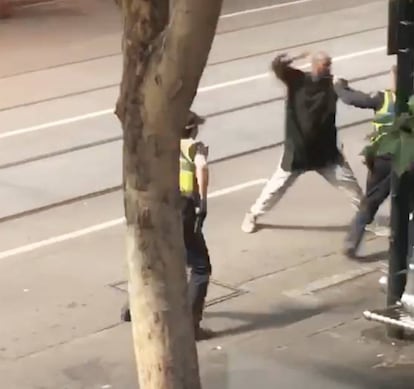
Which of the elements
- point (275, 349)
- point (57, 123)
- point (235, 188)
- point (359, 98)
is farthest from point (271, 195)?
point (57, 123)

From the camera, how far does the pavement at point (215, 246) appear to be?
27.3 feet

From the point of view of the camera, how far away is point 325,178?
1102 cm

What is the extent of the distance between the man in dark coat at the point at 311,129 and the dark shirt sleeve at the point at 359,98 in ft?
0.31

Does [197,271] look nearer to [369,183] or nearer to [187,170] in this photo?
[187,170]

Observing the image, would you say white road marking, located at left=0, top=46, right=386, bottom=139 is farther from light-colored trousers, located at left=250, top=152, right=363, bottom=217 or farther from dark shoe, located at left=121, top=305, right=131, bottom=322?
dark shoe, located at left=121, top=305, right=131, bottom=322

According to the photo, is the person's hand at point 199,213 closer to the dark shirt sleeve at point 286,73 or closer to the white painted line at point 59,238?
the dark shirt sleeve at point 286,73

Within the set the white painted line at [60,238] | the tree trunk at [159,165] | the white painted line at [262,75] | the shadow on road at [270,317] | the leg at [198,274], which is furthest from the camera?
the white painted line at [262,75]

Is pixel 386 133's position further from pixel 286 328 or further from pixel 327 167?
pixel 327 167

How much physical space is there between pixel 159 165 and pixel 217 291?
14.9 feet

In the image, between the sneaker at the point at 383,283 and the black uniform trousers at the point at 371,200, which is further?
the black uniform trousers at the point at 371,200

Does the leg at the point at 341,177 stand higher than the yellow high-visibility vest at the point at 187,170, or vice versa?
the yellow high-visibility vest at the point at 187,170

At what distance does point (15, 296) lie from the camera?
9672 mm

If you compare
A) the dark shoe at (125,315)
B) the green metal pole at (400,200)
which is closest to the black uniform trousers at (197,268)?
the dark shoe at (125,315)

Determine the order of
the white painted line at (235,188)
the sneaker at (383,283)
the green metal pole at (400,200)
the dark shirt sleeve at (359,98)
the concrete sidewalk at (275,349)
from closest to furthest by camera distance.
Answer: the concrete sidewalk at (275,349) → the green metal pole at (400,200) → the sneaker at (383,283) → the dark shirt sleeve at (359,98) → the white painted line at (235,188)
